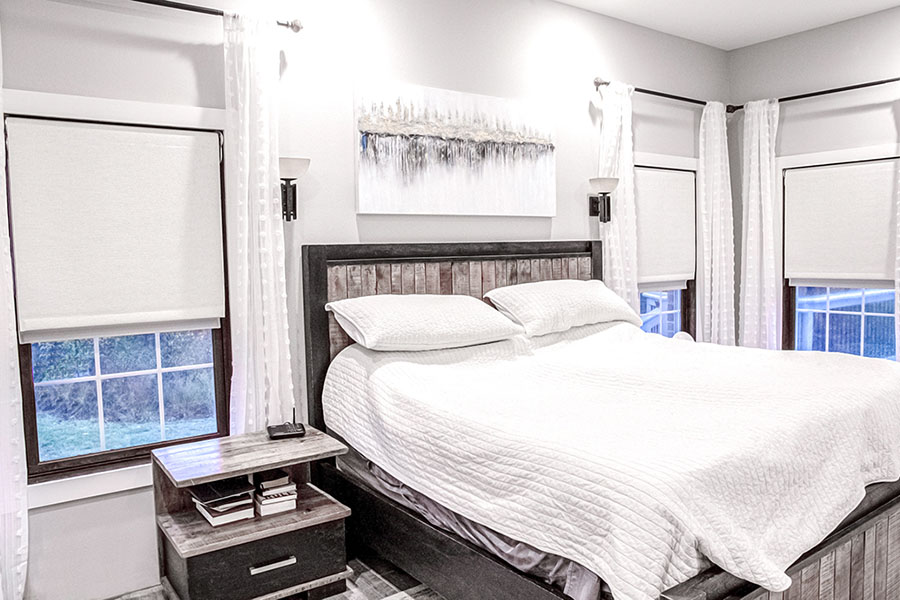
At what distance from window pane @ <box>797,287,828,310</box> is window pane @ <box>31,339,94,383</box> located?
4426 mm

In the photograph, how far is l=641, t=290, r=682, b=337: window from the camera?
477cm

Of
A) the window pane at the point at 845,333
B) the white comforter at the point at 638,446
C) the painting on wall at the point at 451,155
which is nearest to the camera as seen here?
the white comforter at the point at 638,446

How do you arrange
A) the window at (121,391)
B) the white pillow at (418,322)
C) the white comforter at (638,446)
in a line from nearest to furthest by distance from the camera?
the white comforter at (638,446) → the window at (121,391) → the white pillow at (418,322)

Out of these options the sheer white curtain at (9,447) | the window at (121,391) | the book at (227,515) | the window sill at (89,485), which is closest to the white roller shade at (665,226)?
the window at (121,391)

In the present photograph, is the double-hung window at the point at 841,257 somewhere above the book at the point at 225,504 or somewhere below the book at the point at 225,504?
above

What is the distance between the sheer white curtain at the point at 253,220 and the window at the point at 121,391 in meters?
0.23

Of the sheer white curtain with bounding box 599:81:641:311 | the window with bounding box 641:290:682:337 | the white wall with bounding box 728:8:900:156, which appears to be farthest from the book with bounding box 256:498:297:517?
the white wall with bounding box 728:8:900:156

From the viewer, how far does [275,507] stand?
2.52 m

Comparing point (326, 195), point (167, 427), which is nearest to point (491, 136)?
point (326, 195)

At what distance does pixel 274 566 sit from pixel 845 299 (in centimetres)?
407

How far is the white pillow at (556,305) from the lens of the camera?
3.39 m

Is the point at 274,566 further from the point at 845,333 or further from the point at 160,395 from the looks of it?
the point at 845,333

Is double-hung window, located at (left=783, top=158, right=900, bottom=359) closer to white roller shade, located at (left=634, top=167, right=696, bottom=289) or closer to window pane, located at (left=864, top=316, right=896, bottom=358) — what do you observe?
window pane, located at (left=864, top=316, right=896, bottom=358)

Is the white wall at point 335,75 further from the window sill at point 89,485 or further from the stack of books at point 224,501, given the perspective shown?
the stack of books at point 224,501
